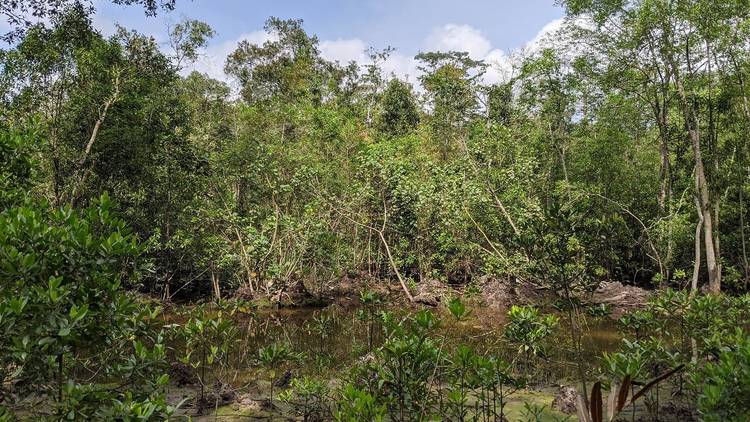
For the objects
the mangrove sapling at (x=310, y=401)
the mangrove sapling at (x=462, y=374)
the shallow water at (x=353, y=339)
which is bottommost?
the shallow water at (x=353, y=339)

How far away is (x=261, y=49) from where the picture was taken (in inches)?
1251

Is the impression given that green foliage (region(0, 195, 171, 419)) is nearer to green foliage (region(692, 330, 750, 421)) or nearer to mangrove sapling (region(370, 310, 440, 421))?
mangrove sapling (region(370, 310, 440, 421))

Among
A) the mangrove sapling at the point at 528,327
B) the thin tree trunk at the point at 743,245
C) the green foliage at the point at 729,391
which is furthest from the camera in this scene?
the thin tree trunk at the point at 743,245

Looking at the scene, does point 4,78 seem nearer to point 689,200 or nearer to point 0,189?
point 0,189

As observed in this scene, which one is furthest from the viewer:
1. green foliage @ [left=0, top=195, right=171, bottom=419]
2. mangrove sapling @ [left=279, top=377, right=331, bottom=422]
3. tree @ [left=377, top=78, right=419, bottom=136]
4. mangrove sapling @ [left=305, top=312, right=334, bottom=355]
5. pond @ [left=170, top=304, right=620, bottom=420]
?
tree @ [left=377, top=78, right=419, bottom=136]

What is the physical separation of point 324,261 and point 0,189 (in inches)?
523

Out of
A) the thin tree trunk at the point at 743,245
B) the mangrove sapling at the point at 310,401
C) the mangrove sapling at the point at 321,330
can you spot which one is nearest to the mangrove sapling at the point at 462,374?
the mangrove sapling at the point at 310,401

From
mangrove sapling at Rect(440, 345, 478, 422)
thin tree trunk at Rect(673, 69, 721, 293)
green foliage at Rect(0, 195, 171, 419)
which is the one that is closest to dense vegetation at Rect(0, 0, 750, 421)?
thin tree trunk at Rect(673, 69, 721, 293)

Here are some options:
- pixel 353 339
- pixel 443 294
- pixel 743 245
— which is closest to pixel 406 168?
pixel 443 294

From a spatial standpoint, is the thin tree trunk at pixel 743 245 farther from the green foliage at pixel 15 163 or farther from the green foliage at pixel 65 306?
the green foliage at pixel 15 163

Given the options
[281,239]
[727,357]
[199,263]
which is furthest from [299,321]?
[727,357]

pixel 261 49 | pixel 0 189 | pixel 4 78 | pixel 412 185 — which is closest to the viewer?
pixel 0 189

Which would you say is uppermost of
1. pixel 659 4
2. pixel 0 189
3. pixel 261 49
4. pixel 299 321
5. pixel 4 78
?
pixel 261 49

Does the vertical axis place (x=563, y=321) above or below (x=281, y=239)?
below
